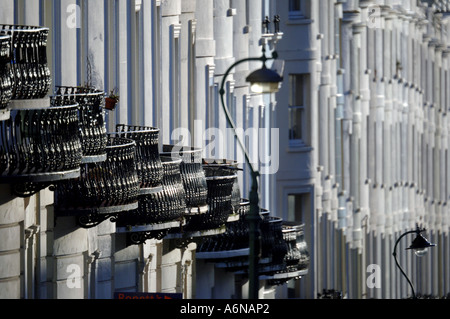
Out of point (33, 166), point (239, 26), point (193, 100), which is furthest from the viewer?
point (239, 26)

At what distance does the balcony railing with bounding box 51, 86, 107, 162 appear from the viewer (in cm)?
3400

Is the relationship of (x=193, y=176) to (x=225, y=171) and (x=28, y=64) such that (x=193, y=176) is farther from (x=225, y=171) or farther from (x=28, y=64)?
(x=28, y=64)

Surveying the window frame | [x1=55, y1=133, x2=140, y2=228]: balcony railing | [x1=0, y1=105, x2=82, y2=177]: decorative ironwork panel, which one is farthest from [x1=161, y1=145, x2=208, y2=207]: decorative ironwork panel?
the window frame

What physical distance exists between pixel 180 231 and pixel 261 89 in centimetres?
1257

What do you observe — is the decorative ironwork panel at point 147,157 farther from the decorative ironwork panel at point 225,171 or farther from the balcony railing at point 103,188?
the decorative ironwork panel at point 225,171

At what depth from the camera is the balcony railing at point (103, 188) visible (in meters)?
35.4

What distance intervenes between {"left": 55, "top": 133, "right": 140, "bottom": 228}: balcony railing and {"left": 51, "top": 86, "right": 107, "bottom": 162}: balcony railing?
92cm

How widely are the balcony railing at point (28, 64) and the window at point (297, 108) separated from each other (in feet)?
109

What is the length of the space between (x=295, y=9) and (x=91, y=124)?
96.6 ft

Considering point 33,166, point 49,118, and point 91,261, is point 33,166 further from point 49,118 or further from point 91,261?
point 91,261

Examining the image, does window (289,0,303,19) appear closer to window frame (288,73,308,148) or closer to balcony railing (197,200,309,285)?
window frame (288,73,308,148)

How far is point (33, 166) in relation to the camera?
30781 mm

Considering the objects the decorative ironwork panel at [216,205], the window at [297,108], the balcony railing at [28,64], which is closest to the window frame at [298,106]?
the window at [297,108]

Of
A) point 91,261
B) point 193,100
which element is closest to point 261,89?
point 91,261
